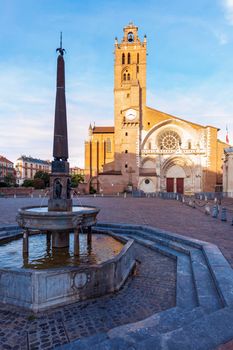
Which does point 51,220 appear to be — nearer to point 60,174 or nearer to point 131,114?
point 60,174

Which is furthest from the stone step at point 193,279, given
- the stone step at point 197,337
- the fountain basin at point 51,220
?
the fountain basin at point 51,220

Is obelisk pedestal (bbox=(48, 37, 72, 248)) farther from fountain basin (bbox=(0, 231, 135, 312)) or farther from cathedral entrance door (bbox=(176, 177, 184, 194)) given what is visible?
cathedral entrance door (bbox=(176, 177, 184, 194))

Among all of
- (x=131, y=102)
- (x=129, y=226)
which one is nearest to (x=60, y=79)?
(x=129, y=226)

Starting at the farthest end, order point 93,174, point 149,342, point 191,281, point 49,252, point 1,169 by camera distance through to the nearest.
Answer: point 1,169 → point 93,174 → point 49,252 → point 191,281 → point 149,342

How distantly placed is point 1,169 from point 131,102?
63.6 meters

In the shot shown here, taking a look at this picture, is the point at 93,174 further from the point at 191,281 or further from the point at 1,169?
the point at 1,169

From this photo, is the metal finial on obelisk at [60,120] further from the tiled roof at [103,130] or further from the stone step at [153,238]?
the tiled roof at [103,130]

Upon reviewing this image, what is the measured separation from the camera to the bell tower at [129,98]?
4034cm

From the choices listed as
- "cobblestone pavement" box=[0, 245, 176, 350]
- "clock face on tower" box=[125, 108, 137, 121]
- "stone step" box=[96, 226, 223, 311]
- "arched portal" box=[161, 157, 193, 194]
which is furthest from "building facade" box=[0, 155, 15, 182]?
"cobblestone pavement" box=[0, 245, 176, 350]

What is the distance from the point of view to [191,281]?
4.91m

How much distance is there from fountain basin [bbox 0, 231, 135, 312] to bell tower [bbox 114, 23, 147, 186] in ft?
116

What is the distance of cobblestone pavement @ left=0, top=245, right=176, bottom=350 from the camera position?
3184mm

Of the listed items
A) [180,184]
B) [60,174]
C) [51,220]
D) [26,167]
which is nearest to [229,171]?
[180,184]

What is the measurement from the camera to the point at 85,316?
12.3ft
